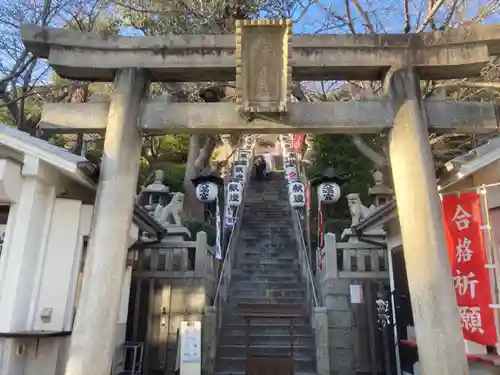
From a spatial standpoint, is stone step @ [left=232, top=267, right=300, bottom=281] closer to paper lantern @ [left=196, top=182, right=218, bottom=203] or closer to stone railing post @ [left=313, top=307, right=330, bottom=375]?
paper lantern @ [left=196, top=182, right=218, bottom=203]

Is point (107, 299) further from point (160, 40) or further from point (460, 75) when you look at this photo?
point (460, 75)

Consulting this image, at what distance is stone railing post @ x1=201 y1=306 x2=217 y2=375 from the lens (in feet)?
34.7

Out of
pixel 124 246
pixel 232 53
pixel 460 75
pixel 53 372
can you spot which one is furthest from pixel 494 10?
pixel 53 372

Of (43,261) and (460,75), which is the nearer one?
(460,75)

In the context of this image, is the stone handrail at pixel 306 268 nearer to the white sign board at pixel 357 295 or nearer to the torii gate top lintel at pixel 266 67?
the white sign board at pixel 357 295

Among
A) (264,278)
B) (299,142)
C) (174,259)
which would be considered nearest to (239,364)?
(174,259)

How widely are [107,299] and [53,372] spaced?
103 inches

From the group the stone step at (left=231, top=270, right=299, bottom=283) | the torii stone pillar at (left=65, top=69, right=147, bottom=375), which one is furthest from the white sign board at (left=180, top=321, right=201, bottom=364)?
the stone step at (left=231, top=270, right=299, bottom=283)

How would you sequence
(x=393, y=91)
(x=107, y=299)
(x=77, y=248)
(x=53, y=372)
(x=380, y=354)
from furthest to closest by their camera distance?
(x=380, y=354) → (x=77, y=248) → (x=53, y=372) → (x=393, y=91) → (x=107, y=299)

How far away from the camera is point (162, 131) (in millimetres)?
6312

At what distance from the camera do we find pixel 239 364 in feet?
36.1

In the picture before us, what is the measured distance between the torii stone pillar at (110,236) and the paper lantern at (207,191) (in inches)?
396

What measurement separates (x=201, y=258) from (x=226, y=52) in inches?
256

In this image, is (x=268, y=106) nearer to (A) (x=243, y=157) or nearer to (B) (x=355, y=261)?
(B) (x=355, y=261)
